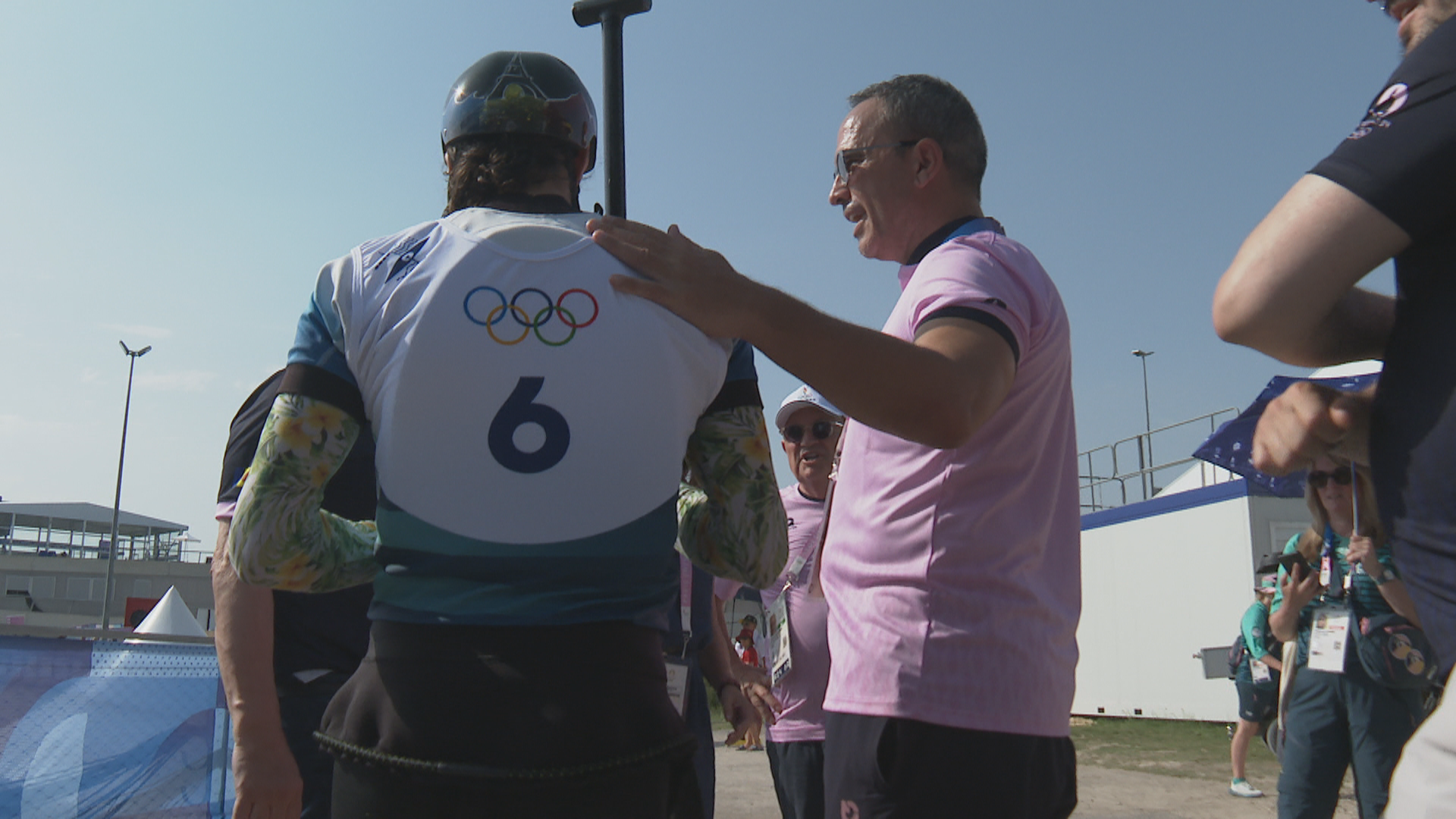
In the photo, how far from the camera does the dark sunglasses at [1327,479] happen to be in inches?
186

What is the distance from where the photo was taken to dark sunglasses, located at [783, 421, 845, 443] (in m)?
5.13

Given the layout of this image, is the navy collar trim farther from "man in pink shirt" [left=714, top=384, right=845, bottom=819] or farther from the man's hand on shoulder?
"man in pink shirt" [left=714, top=384, right=845, bottom=819]

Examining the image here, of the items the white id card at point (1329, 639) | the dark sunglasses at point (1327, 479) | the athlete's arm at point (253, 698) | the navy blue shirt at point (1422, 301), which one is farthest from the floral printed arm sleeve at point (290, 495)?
the white id card at point (1329, 639)

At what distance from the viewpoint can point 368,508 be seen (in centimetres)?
288

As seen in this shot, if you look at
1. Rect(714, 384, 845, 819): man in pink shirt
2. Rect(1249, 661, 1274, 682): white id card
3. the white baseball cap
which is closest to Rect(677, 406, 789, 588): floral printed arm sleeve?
Rect(714, 384, 845, 819): man in pink shirt

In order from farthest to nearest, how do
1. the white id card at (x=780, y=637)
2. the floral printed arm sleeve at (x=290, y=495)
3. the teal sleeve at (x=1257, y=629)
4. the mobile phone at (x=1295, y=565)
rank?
1. the teal sleeve at (x=1257, y=629)
2. the mobile phone at (x=1295, y=565)
3. the white id card at (x=780, y=637)
4. the floral printed arm sleeve at (x=290, y=495)

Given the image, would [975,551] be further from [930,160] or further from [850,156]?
[850,156]

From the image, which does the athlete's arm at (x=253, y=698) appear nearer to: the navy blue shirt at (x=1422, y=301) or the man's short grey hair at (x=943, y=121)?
the man's short grey hair at (x=943, y=121)

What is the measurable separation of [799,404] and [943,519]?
323cm

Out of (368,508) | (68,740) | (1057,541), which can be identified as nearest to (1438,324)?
(1057,541)

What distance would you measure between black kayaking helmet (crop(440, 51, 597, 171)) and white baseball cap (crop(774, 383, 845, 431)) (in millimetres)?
3194

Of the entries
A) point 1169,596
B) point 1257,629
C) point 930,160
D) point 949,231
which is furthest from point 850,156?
point 1169,596

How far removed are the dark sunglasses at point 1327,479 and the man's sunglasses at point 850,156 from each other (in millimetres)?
3160

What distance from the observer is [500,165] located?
6.03ft
